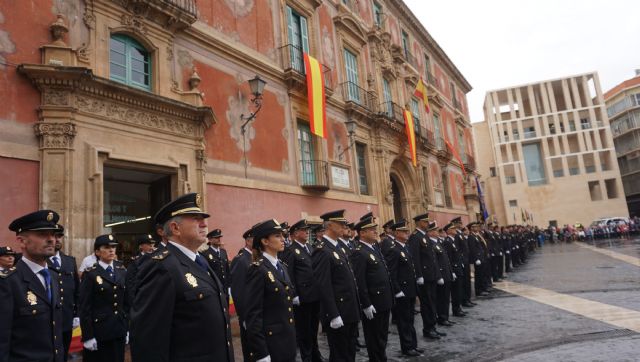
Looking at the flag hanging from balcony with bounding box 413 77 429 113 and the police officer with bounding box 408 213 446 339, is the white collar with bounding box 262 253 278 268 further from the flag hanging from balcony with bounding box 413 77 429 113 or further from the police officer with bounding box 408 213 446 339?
the flag hanging from balcony with bounding box 413 77 429 113

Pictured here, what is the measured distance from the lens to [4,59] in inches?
277

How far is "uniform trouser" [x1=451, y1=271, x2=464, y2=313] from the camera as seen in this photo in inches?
356

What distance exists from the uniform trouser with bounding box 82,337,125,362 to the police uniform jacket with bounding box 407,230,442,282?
15.5 feet

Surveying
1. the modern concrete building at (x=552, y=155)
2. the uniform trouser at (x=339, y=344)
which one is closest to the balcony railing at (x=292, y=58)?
the uniform trouser at (x=339, y=344)

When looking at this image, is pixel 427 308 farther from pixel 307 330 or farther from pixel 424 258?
pixel 307 330

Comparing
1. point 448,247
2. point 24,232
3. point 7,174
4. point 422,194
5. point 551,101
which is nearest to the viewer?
point 24,232

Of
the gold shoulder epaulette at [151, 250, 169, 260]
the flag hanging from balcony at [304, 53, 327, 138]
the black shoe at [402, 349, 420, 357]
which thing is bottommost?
the black shoe at [402, 349, 420, 357]

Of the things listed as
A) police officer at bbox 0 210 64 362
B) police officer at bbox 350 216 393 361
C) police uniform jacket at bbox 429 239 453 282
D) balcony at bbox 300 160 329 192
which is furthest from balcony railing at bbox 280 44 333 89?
police officer at bbox 0 210 64 362

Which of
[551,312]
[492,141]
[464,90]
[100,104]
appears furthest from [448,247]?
[492,141]

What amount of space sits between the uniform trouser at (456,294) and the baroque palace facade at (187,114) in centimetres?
521

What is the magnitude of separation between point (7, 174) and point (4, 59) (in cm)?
192

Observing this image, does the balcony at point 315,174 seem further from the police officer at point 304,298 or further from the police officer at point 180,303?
the police officer at point 180,303

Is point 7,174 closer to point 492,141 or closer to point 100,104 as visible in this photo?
point 100,104

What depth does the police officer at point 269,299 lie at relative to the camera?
362cm
